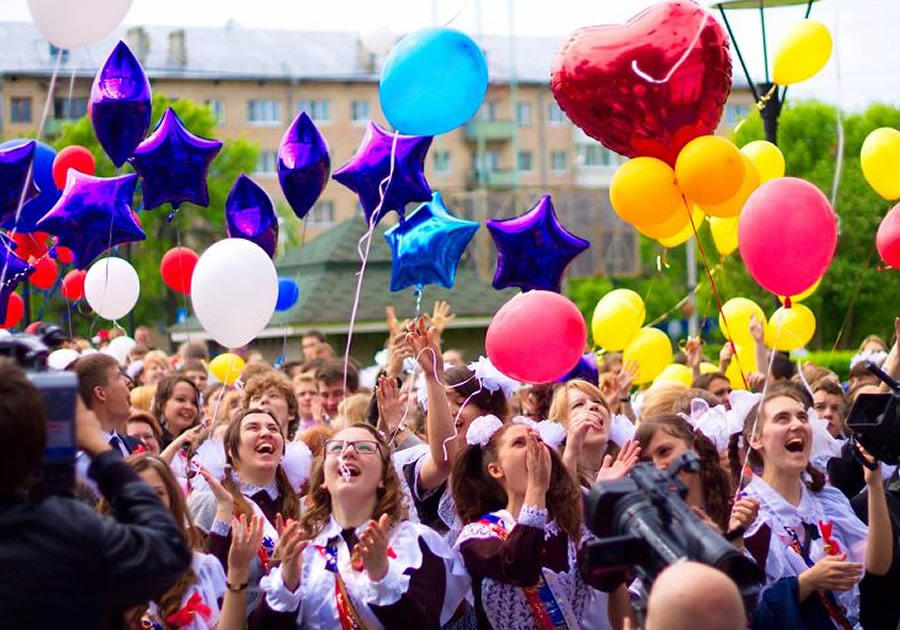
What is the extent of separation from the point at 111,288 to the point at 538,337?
401cm

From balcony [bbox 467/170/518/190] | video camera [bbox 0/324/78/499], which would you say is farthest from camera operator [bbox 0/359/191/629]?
balcony [bbox 467/170/518/190]

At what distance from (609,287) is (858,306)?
830 inches

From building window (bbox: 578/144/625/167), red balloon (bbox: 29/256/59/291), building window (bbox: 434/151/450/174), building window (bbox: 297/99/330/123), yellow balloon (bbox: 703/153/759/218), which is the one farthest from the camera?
building window (bbox: 578/144/625/167)

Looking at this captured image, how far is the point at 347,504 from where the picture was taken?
467 cm

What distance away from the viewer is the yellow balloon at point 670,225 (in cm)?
602

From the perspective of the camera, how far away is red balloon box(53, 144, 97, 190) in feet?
27.0

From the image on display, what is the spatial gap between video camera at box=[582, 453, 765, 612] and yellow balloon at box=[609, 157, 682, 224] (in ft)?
9.50

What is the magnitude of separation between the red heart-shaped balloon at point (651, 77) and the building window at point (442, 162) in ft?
170

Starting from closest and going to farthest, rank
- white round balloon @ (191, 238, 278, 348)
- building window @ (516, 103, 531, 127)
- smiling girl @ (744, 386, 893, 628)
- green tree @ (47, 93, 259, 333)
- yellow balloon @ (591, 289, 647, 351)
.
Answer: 1. smiling girl @ (744, 386, 893, 628)
2. white round balloon @ (191, 238, 278, 348)
3. yellow balloon @ (591, 289, 647, 351)
4. green tree @ (47, 93, 259, 333)
5. building window @ (516, 103, 531, 127)

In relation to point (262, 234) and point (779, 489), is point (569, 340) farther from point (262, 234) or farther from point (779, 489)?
point (262, 234)

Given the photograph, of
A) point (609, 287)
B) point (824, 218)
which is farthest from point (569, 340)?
point (609, 287)

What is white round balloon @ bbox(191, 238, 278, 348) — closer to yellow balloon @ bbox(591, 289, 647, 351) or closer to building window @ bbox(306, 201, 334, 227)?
yellow balloon @ bbox(591, 289, 647, 351)

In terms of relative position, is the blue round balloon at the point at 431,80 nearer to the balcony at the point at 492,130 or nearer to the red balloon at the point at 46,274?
the red balloon at the point at 46,274

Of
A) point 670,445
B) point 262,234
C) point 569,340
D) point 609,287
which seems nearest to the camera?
point 670,445
